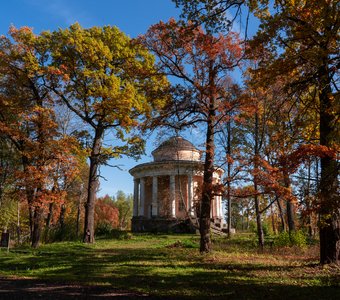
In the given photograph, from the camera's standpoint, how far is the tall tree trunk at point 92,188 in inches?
846

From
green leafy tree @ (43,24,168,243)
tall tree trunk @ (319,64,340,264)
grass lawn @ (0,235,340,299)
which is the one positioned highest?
green leafy tree @ (43,24,168,243)

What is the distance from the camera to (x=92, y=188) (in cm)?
2242

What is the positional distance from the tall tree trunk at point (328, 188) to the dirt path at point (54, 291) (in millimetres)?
4522

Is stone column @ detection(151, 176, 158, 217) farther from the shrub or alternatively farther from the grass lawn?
the grass lawn

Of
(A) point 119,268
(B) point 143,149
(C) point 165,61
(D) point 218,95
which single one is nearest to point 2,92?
(B) point 143,149

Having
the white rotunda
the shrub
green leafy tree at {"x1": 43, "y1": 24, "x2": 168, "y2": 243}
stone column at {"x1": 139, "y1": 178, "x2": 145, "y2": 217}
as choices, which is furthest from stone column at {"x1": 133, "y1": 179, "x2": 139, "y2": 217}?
the shrub

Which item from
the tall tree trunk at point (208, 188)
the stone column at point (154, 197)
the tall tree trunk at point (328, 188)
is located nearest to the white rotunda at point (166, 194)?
the stone column at point (154, 197)

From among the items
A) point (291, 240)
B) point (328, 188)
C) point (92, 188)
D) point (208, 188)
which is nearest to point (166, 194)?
point (92, 188)

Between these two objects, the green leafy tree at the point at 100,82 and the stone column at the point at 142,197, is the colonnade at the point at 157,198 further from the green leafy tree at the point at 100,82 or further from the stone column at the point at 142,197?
the green leafy tree at the point at 100,82

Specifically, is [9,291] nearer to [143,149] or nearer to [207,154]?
[207,154]

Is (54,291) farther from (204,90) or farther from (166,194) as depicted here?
(166,194)

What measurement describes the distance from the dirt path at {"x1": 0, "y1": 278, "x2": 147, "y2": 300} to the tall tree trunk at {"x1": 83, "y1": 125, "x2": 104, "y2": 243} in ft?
41.6

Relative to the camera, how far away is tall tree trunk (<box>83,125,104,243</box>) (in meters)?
21.5

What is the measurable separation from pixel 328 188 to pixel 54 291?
6495 mm
